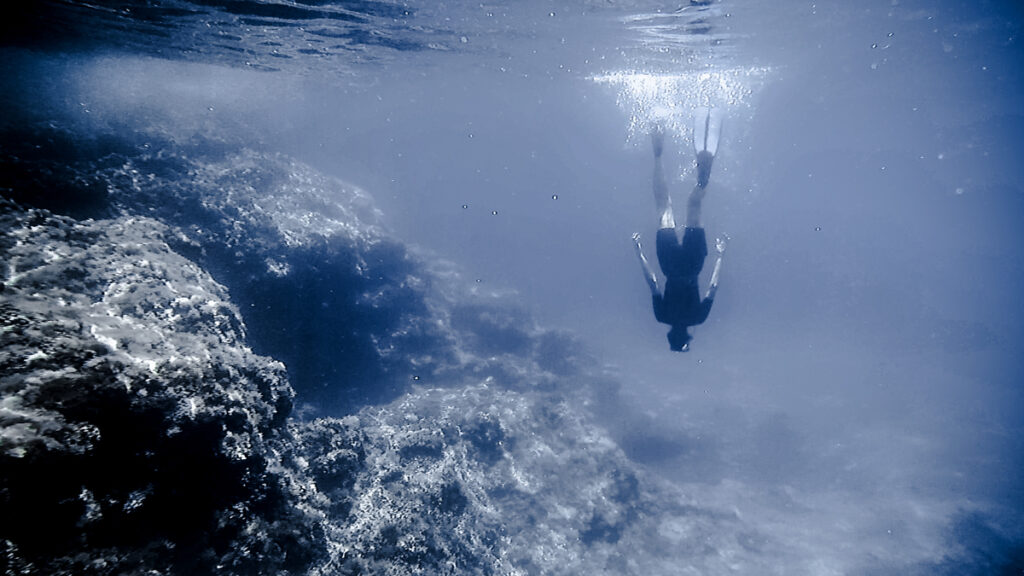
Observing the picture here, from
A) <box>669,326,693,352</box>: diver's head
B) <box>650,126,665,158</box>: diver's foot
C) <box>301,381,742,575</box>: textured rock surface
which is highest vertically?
<box>650,126,665,158</box>: diver's foot

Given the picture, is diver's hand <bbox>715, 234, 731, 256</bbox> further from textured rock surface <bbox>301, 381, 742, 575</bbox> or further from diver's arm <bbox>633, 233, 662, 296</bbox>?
textured rock surface <bbox>301, 381, 742, 575</bbox>

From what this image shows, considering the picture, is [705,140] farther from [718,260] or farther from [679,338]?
[679,338]

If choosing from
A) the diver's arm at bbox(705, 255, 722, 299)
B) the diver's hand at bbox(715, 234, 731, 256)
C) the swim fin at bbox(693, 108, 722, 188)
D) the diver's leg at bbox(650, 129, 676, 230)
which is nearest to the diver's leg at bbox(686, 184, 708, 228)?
the swim fin at bbox(693, 108, 722, 188)

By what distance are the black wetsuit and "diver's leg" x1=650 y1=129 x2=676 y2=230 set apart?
55cm

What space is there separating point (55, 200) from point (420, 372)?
31.6 ft

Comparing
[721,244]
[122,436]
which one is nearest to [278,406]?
[122,436]

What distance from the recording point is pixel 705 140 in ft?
31.7

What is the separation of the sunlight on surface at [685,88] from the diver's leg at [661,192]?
10311 mm

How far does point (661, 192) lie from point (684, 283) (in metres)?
2.38

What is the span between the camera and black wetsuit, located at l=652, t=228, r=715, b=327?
8508 millimetres

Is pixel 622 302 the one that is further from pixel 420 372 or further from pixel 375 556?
pixel 375 556

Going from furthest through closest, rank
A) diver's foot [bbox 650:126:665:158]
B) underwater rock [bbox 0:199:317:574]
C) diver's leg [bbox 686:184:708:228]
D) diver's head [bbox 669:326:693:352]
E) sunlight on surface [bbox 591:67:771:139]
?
sunlight on surface [bbox 591:67:771:139] → diver's foot [bbox 650:126:665:158] → diver's leg [bbox 686:184:708:228] → diver's head [bbox 669:326:693:352] → underwater rock [bbox 0:199:317:574]

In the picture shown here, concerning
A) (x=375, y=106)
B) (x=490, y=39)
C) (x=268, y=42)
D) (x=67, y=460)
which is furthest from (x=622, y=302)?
(x=67, y=460)

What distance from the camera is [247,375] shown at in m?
4.20
